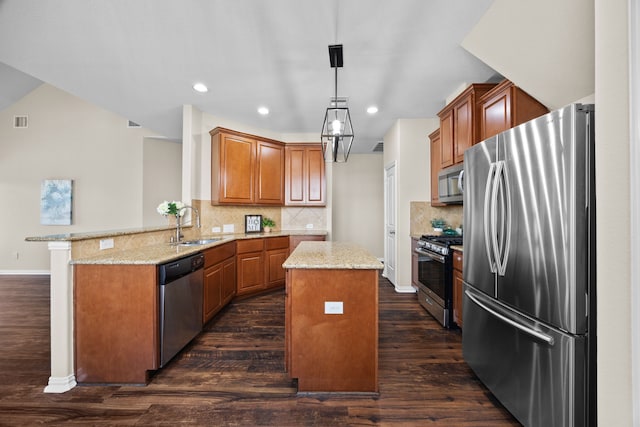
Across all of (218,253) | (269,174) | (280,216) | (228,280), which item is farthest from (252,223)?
(218,253)

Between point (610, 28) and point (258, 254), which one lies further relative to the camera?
point (258, 254)

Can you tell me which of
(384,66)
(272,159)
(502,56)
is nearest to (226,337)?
(272,159)

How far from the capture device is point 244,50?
2.53 m

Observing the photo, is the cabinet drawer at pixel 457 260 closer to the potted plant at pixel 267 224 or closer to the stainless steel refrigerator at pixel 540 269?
the stainless steel refrigerator at pixel 540 269

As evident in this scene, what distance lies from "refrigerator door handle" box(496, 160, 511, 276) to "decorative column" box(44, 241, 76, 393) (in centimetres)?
297

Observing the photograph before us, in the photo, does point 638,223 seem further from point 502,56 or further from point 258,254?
point 258,254

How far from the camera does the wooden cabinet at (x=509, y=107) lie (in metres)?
2.30

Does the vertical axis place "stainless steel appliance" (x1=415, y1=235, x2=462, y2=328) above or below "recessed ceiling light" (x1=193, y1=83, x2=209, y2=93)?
below

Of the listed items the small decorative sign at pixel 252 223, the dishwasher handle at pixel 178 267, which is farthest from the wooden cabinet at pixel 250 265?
the dishwasher handle at pixel 178 267

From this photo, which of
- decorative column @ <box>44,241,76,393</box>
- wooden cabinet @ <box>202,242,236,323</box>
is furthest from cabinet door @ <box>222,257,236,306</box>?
decorative column @ <box>44,241,76,393</box>

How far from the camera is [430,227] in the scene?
4246 mm

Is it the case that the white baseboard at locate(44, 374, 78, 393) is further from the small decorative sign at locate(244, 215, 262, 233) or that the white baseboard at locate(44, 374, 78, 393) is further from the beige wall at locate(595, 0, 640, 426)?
the beige wall at locate(595, 0, 640, 426)

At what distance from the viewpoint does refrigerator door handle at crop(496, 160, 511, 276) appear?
65.1 inches

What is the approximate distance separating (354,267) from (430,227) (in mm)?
2848
